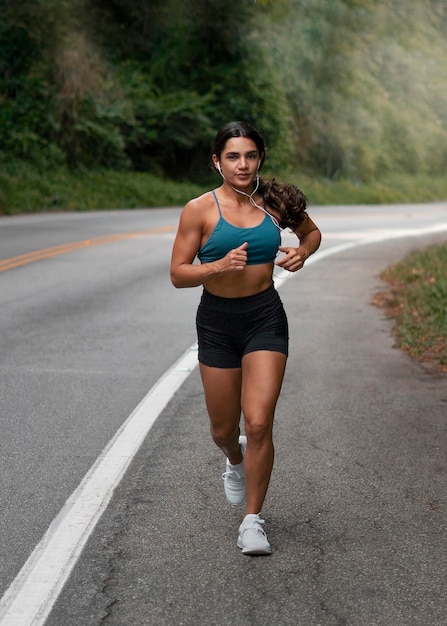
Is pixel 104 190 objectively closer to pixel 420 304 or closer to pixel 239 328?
pixel 420 304

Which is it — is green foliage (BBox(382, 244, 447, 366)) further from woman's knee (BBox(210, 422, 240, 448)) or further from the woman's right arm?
the woman's right arm

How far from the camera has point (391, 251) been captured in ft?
75.7

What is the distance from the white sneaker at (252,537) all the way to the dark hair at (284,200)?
1.34 m

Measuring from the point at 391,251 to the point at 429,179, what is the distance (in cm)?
4648

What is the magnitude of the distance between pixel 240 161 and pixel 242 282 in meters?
0.54

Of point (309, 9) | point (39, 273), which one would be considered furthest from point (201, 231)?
point (309, 9)

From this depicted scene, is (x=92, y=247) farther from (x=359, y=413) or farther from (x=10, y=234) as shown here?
(x=359, y=413)

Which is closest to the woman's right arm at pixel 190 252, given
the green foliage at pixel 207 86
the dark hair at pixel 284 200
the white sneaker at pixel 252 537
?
the dark hair at pixel 284 200

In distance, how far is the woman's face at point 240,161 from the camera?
5.18 metres

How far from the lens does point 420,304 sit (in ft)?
43.7

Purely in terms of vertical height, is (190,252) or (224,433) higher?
(190,252)

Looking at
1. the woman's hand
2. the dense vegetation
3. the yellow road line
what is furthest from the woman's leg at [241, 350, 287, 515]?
the dense vegetation

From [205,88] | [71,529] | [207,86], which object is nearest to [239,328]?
[71,529]

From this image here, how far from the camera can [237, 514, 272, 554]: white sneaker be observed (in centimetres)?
492
